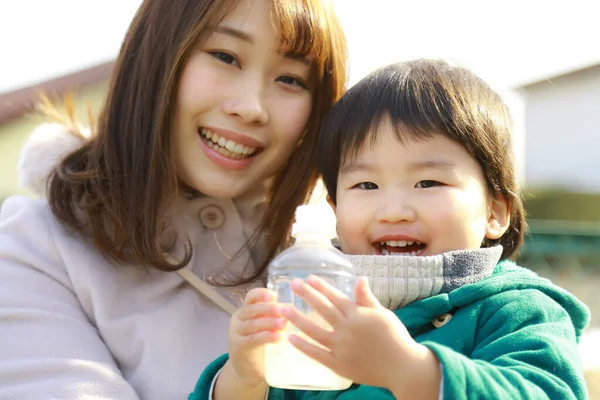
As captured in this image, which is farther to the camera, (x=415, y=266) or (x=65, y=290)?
(x=65, y=290)

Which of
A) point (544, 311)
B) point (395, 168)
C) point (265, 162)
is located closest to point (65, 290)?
point (265, 162)

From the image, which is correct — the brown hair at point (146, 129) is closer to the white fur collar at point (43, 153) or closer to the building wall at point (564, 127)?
the white fur collar at point (43, 153)

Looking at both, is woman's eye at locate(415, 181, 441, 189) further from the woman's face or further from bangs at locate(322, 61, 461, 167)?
the woman's face

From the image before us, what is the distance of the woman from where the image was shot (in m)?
2.34

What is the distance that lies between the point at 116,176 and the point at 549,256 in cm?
507

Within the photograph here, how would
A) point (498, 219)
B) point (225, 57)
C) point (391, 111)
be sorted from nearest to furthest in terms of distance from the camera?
point (391, 111)
point (498, 219)
point (225, 57)

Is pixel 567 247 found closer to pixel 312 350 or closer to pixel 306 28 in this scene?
pixel 306 28

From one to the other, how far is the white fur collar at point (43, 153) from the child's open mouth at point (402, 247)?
1238 mm

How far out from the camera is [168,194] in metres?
2.57

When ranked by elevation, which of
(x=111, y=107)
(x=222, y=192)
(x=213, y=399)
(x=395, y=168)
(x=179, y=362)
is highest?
(x=395, y=168)

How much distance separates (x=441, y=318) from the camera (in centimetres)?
197

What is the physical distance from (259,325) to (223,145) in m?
1.10

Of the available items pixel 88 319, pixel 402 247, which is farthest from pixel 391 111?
pixel 88 319

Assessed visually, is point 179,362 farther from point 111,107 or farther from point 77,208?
point 111,107
